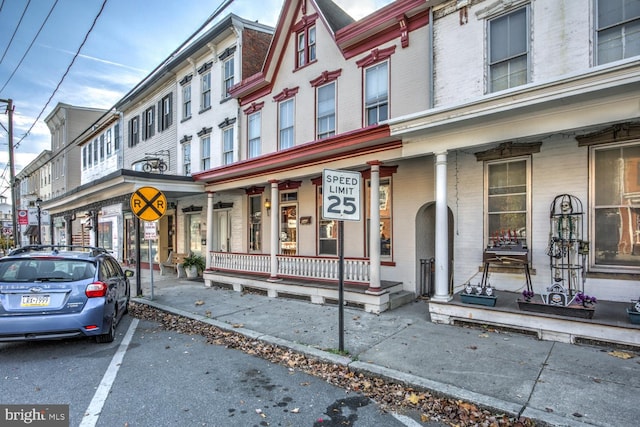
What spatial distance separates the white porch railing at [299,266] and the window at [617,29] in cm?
608

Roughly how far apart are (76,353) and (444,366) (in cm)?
547

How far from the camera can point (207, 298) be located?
9.78 meters

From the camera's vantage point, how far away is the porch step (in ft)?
26.4

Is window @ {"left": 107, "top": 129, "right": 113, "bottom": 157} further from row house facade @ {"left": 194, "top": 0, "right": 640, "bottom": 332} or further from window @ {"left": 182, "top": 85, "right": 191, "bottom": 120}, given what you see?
row house facade @ {"left": 194, "top": 0, "right": 640, "bottom": 332}

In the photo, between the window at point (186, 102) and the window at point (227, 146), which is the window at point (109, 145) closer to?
the window at point (186, 102)

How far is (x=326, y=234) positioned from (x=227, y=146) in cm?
609

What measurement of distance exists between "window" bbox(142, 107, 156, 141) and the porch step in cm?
1631

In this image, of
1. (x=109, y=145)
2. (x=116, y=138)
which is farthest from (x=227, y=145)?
(x=109, y=145)

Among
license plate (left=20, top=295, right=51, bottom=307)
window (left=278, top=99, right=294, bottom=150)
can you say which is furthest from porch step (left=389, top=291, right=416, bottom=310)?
license plate (left=20, top=295, right=51, bottom=307)

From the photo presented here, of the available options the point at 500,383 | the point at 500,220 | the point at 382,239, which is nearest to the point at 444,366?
the point at 500,383

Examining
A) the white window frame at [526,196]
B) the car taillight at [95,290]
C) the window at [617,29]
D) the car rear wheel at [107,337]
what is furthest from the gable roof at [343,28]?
the car rear wheel at [107,337]

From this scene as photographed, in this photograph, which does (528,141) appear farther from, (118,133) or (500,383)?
(118,133)

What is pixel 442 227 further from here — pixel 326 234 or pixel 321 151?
pixel 326 234

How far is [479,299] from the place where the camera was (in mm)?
6426
